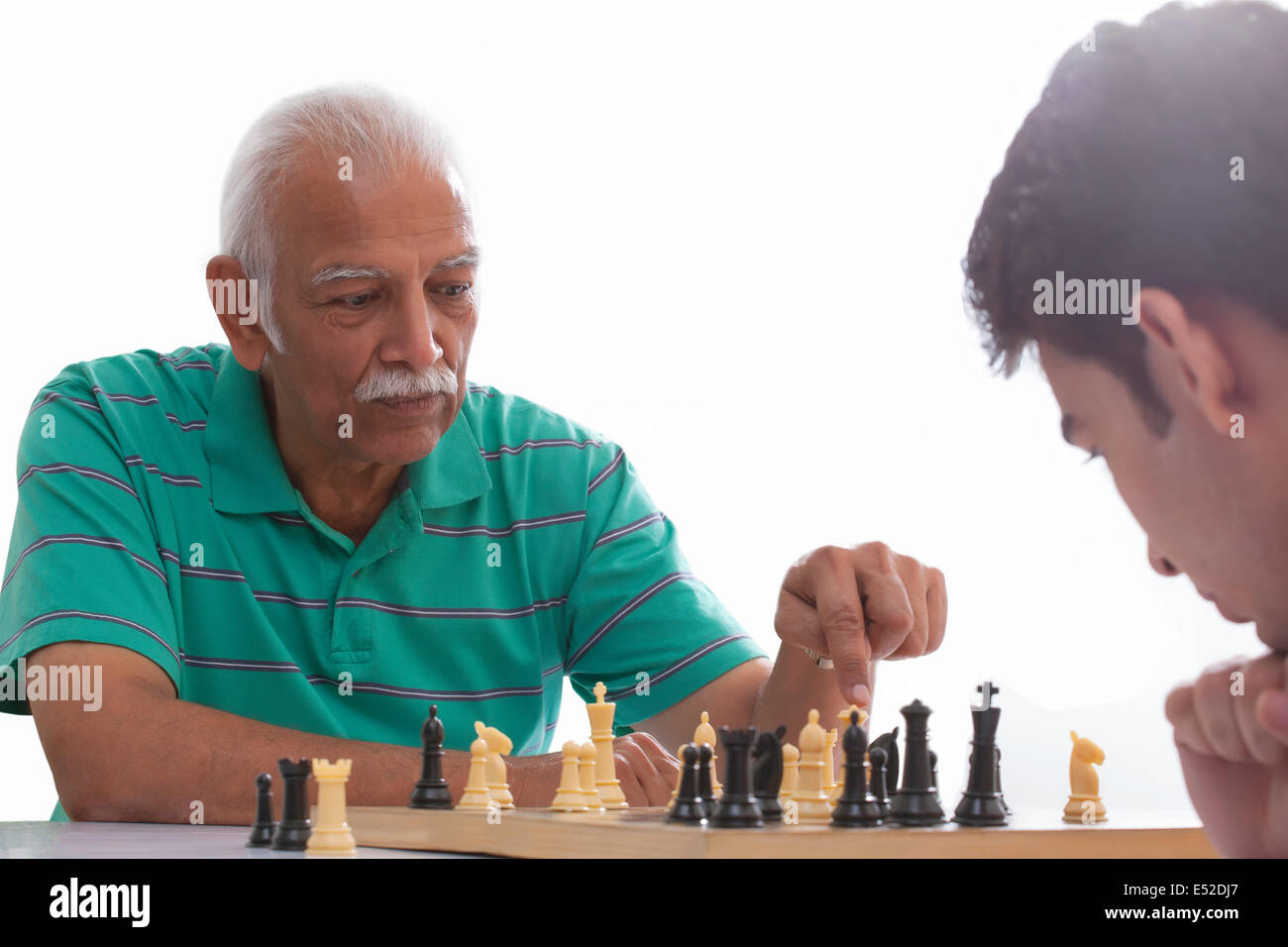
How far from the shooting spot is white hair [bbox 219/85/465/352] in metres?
2.14

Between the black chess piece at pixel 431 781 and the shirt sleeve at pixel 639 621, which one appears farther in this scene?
the shirt sleeve at pixel 639 621

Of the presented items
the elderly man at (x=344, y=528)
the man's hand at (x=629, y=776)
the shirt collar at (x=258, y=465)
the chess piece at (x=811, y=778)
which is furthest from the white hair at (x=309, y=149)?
the chess piece at (x=811, y=778)

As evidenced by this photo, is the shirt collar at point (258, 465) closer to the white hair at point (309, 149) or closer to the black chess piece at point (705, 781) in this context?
the white hair at point (309, 149)

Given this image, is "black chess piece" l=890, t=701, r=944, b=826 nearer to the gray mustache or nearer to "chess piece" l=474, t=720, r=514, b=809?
"chess piece" l=474, t=720, r=514, b=809

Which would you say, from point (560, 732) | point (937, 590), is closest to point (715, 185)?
point (560, 732)

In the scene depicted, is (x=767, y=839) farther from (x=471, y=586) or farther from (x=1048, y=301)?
(x=471, y=586)

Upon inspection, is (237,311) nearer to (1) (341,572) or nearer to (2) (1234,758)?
(1) (341,572)

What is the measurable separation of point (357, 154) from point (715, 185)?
206cm

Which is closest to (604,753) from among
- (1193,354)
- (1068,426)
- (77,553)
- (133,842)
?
(133,842)

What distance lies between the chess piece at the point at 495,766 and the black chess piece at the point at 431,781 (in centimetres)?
6

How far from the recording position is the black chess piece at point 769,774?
125 centimetres

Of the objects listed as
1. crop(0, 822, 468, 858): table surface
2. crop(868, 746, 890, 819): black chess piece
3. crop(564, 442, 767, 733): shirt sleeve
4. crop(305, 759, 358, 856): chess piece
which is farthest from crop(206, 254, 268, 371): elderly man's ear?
crop(868, 746, 890, 819): black chess piece

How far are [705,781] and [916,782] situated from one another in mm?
195

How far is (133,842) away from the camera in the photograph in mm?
1317
